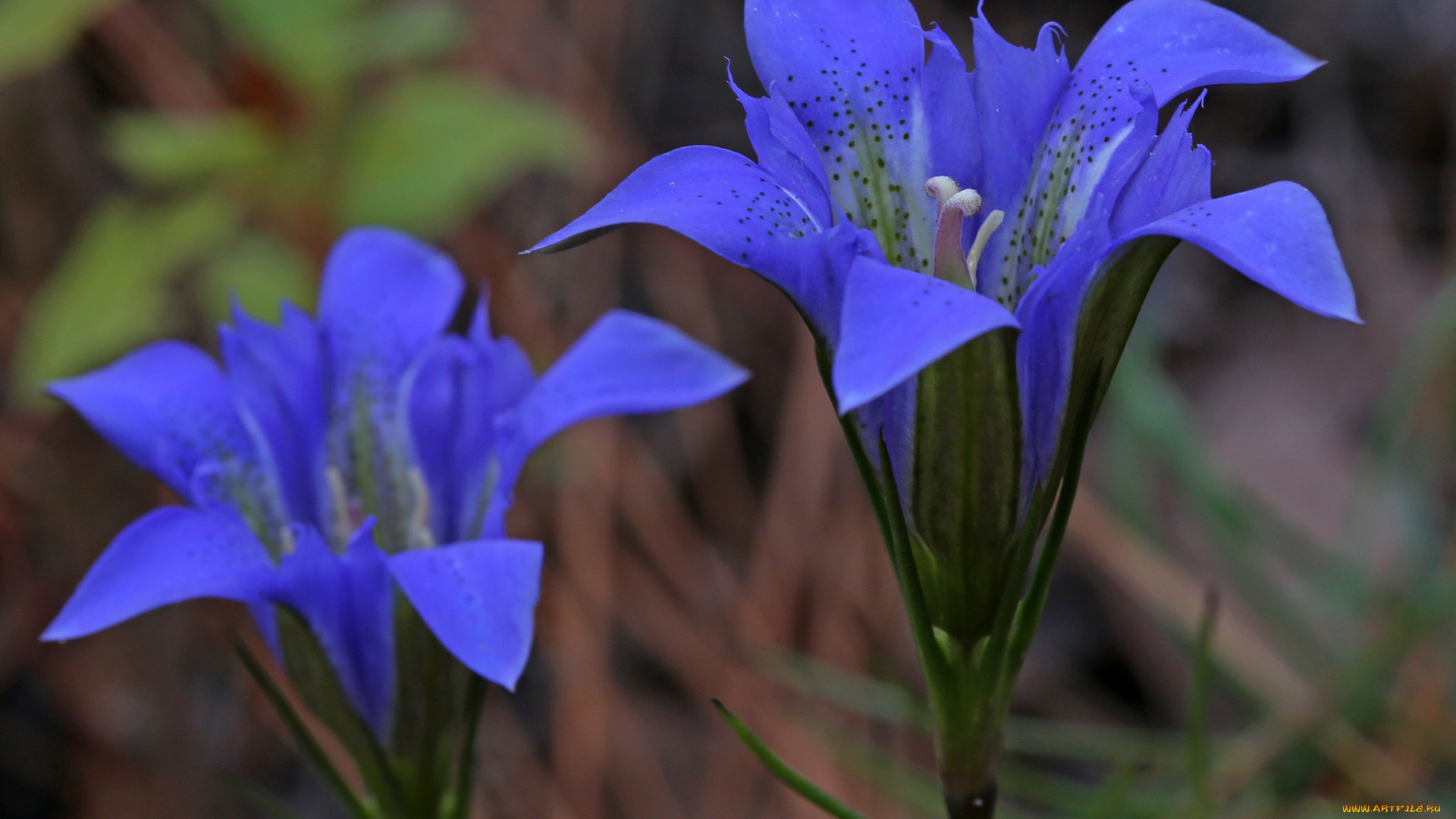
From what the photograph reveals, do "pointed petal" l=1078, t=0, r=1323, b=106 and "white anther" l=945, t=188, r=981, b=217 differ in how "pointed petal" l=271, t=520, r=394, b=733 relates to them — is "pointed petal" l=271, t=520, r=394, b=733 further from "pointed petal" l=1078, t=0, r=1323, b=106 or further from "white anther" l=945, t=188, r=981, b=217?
"pointed petal" l=1078, t=0, r=1323, b=106

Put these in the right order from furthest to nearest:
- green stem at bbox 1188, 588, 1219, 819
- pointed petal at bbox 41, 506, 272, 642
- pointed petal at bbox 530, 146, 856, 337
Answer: green stem at bbox 1188, 588, 1219, 819, pointed petal at bbox 41, 506, 272, 642, pointed petal at bbox 530, 146, 856, 337

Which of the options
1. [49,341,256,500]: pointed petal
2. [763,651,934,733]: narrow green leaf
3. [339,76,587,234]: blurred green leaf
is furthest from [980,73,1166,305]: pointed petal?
[339,76,587,234]: blurred green leaf

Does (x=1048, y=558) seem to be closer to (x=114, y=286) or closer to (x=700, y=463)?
(x=114, y=286)

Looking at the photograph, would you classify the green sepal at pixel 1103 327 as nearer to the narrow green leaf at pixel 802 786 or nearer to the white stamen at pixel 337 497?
the narrow green leaf at pixel 802 786

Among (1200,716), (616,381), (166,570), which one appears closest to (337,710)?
(166,570)

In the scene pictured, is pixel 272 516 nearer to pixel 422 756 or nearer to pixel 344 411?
pixel 344 411

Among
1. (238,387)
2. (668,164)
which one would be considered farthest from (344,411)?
(668,164)
